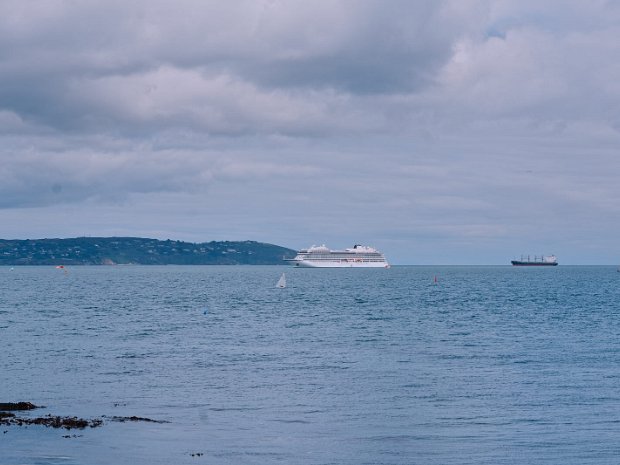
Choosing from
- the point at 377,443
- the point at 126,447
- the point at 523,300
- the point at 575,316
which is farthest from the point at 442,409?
the point at 523,300

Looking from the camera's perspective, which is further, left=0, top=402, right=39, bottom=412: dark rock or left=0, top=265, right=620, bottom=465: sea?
left=0, top=402, right=39, bottom=412: dark rock

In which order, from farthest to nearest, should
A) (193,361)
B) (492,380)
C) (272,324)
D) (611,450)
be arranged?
(272,324) → (193,361) → (492,380) → (611,450)

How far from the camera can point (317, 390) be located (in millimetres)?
40250

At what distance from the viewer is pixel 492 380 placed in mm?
43312

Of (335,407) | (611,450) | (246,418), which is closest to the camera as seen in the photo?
(611,450)

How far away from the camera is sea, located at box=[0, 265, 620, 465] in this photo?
92.6 feet

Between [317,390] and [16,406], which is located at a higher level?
[317,390]

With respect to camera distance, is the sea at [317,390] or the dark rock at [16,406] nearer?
the sea at [317,390]

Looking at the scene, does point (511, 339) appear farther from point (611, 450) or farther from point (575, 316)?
point (611, 450)

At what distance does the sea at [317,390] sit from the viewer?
2822cm

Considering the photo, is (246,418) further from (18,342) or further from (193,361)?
(18,342)

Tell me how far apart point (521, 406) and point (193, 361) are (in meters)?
22.7

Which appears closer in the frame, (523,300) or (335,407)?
(335,407)

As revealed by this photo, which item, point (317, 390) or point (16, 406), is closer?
point (16, 406)
